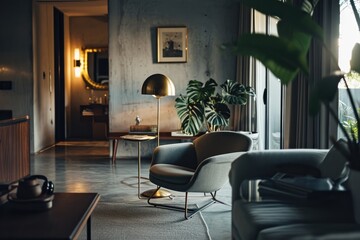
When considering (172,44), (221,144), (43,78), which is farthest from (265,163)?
(43,78)

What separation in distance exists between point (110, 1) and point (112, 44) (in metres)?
0.67

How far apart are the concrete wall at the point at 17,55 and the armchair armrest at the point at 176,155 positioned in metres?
4.31

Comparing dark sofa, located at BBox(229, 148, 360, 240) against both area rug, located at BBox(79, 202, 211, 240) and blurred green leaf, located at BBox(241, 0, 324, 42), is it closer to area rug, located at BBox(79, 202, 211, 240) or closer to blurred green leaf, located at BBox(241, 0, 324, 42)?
area rug, located at BBox(79, 202, 211, 240)

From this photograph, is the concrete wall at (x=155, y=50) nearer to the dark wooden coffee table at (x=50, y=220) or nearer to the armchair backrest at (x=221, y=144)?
the armchair backrest at (x=221, y=144)

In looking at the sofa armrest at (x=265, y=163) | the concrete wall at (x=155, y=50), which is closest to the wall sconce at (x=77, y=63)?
the concrete wall at (x=155, y=50)

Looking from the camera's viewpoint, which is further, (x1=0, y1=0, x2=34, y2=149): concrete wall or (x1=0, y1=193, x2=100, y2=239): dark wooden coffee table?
(x1=0, y1=0, x2=34, y2=149): concrete wall

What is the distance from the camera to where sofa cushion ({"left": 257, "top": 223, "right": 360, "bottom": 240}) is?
1.92 metres

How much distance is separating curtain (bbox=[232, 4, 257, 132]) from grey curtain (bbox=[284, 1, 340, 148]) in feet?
6.67

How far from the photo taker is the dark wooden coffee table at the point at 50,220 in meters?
2.09

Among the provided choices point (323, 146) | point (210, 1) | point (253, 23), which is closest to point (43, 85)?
point (210, 1)

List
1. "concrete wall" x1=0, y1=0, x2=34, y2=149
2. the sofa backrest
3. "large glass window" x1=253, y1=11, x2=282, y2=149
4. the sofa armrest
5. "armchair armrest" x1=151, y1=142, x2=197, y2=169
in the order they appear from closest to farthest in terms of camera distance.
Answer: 1. the sofa backrest
2. the sofa armrest
3. "armchair armrest" x1=151, y1=142, x2=197, y2=169
4. "large glass window" x1=253, y1=11, x2=282, y2=149
5. "concrete wall" x1=0, y1=0, x2=34, y2=149

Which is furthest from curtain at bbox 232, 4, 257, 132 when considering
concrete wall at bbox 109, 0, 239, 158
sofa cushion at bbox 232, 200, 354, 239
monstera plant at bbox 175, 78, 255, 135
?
sofa cushion at bbox 232, 200, 354, 239

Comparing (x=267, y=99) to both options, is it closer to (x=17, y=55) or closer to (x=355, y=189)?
(x=355, y=189)

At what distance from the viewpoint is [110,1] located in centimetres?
718
